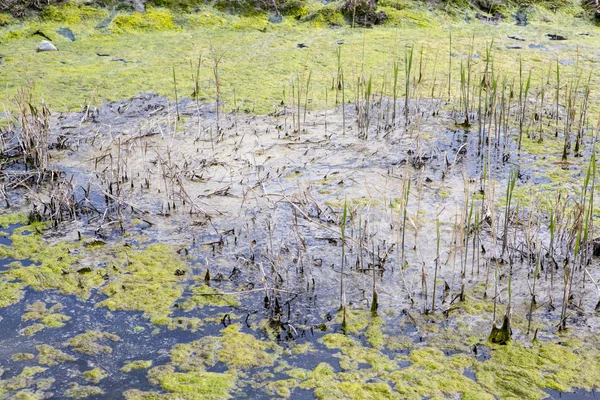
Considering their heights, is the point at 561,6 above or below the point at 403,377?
above

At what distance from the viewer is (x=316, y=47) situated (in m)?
6.05

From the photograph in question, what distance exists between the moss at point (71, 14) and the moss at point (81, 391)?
5.03 meters

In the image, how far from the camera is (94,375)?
223 centimetres

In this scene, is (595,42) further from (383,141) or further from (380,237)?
(380,237)

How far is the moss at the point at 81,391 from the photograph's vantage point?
2.13 meters

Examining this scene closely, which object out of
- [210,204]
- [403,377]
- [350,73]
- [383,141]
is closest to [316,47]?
[350,73]

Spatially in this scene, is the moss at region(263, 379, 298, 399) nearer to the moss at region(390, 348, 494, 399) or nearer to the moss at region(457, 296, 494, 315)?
the moss at region(390, 348, 494, 399)

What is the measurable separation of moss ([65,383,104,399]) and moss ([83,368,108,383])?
0.13 ft

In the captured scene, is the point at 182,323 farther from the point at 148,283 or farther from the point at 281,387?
the point at 281,387

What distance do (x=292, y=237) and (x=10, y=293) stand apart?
1.26 m

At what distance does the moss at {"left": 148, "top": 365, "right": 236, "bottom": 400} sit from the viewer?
2160 mm

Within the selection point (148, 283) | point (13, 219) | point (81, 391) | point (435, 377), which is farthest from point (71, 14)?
point (435, 377)

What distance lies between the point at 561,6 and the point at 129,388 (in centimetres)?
670

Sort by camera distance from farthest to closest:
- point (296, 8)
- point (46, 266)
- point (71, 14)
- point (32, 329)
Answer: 1. point (296, 8)
2. point (71, 14)
3. point (46, 266)
4. point (32, 329)
